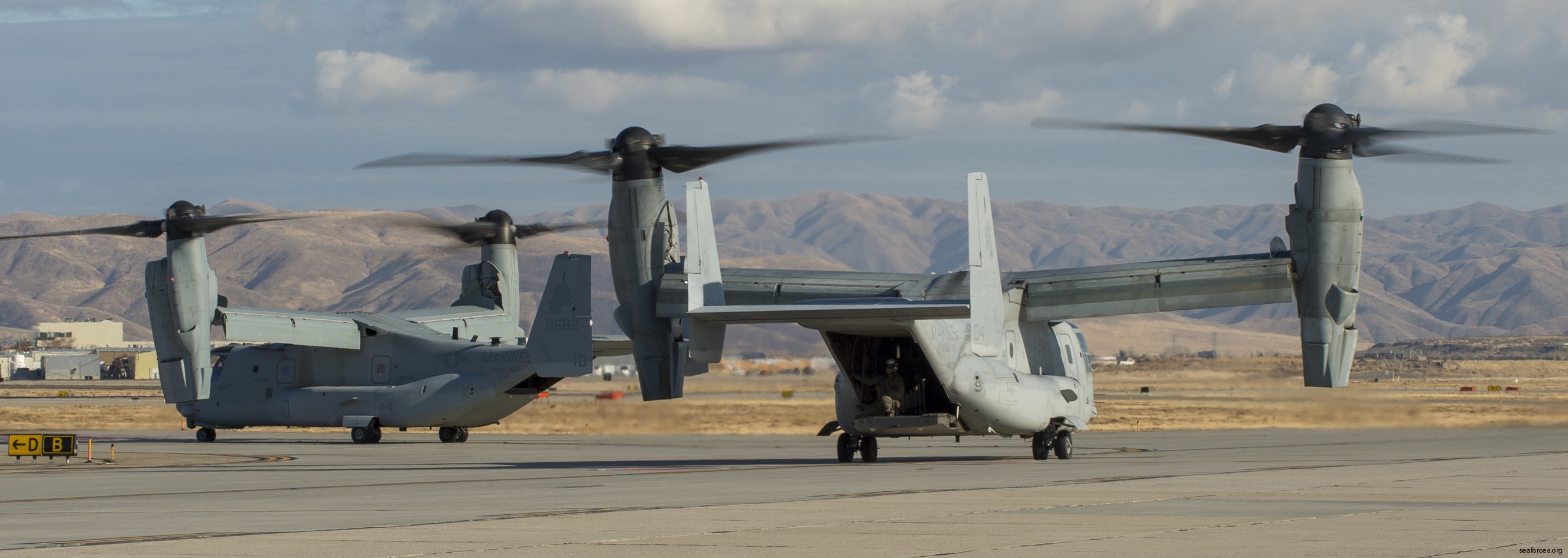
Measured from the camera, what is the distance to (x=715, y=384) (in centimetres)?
4844

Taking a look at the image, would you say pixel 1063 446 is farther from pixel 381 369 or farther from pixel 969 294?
pixel 381 369

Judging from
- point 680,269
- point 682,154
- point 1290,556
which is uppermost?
→ point 682,154

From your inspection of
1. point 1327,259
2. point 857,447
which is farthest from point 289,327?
point 1327,259

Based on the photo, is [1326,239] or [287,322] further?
[287,322]

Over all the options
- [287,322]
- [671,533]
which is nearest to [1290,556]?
[671,533]

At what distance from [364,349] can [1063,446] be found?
19473 millimetres

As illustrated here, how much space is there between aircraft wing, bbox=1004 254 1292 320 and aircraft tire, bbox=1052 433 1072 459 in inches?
84.6

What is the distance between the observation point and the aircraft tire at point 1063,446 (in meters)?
29.5

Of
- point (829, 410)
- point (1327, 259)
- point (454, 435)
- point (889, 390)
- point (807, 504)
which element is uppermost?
point (1327, 259)

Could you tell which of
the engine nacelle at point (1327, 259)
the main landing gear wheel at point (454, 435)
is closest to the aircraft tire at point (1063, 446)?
the engine nacelle at point (1327, 259)

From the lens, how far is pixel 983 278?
85.1 feet

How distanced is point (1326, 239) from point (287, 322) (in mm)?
24142

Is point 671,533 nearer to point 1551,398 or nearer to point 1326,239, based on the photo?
point 1326,239

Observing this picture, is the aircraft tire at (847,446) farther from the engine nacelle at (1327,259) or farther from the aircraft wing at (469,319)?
the aircraft wing at (469,319)
